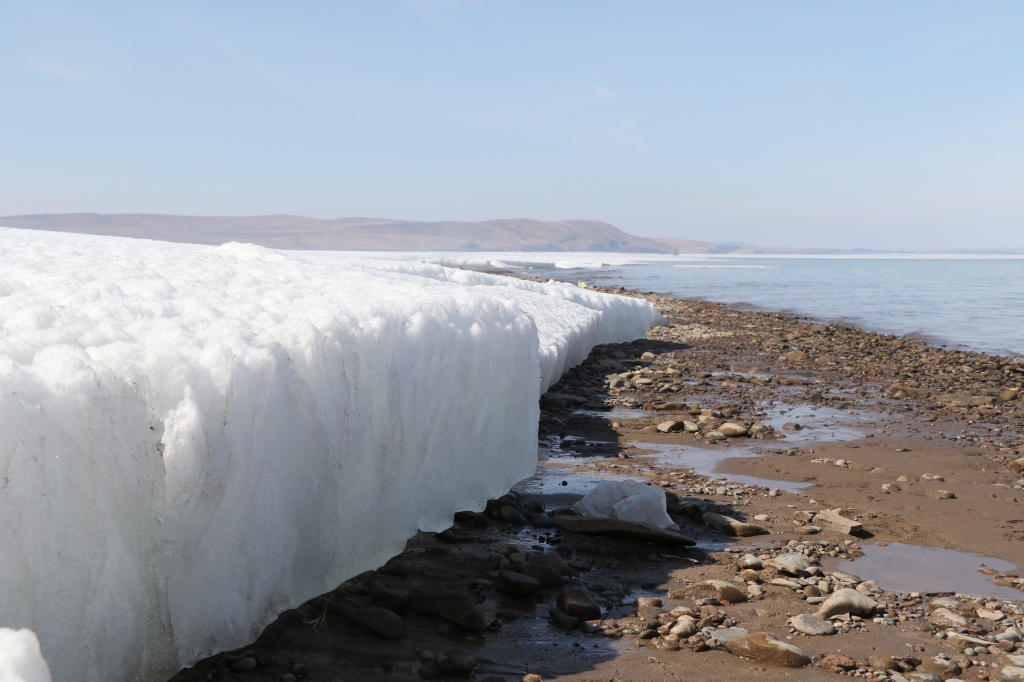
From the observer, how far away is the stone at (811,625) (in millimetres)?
3922

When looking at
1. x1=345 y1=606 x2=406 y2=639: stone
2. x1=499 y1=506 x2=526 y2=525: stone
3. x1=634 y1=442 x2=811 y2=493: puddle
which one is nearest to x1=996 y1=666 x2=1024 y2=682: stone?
x1=345 y1=606 x2=406 y2=639: stone

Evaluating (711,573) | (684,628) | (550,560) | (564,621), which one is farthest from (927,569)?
(564,621)

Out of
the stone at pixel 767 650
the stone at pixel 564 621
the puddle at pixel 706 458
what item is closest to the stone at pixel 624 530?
the stone at pixel 564 621

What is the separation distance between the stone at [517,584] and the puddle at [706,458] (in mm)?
2934

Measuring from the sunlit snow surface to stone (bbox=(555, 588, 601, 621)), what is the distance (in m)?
0.93

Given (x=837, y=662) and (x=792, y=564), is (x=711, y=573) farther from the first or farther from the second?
(x=837, y=662)

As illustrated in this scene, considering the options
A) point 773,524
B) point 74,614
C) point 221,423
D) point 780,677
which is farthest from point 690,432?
point 74,614

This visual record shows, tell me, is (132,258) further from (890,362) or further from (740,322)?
(740,322)

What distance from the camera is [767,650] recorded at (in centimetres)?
369

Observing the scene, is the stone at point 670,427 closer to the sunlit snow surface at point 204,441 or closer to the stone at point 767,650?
the sunlit snow surface at point 204,441

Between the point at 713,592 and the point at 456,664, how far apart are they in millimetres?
1531

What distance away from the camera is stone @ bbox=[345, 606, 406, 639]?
3.71 m

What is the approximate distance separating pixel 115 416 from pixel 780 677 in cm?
270

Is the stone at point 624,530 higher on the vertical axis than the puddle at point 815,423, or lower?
higher
